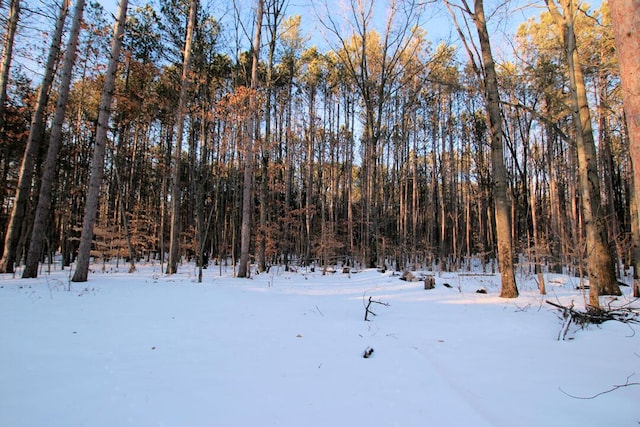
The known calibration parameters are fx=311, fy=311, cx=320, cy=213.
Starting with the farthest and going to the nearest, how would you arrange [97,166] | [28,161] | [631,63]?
[28,161] → [97,166] → [631,63]

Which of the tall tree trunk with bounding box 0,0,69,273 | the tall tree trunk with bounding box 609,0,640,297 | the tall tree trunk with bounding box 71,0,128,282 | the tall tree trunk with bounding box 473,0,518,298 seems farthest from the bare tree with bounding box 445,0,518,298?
the tall tree trunk with bounding box 0,0,69,273

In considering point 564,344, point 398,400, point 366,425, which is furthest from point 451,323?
point 366,425

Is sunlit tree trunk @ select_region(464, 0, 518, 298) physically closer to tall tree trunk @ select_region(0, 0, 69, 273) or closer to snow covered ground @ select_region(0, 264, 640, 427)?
snow covered ground @ select_region(0, 264, 640, 427)

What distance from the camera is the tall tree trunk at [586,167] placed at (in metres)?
6.12

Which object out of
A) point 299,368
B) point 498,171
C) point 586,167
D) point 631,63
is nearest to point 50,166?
point 299,368

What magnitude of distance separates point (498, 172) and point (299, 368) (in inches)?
248

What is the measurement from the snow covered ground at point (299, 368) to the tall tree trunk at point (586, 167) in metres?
2.69

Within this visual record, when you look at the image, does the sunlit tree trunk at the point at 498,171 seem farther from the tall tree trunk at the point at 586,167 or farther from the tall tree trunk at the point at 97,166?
the tall tree trunk at the point at 97,166

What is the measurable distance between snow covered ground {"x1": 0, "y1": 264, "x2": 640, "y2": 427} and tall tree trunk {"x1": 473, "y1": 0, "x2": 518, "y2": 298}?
1.71m

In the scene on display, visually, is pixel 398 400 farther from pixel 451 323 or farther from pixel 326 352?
pixel 451 323

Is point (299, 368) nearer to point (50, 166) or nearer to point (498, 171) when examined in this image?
point (498, 171)

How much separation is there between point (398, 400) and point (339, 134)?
67.9 feet

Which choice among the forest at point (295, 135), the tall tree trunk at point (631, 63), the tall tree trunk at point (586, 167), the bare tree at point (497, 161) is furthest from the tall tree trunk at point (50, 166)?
the tall tree trunk at point (586, 167)

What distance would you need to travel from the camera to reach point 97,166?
24.4ft
